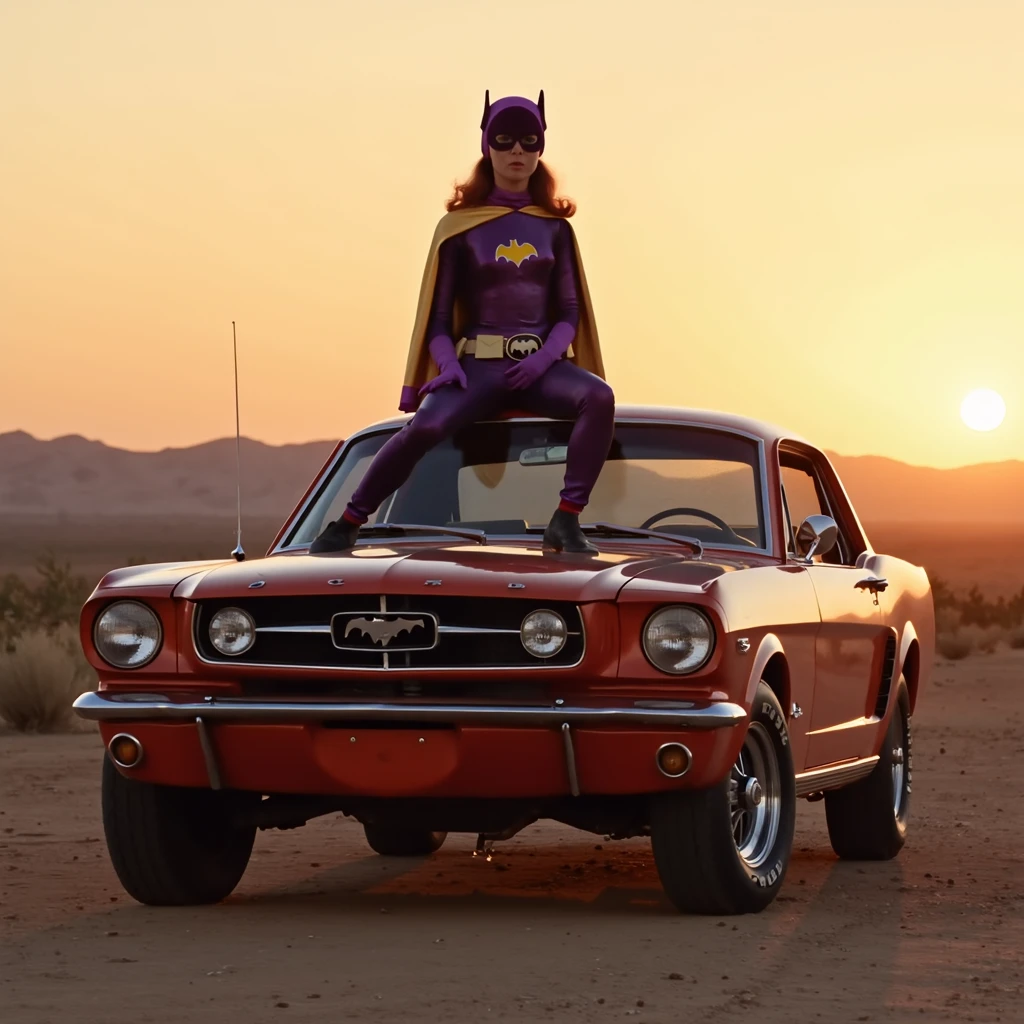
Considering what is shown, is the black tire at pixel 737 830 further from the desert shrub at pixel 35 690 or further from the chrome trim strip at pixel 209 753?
the desert shrub at pixel 35 690

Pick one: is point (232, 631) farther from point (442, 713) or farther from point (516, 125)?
point (516, 125)

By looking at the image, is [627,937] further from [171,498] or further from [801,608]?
[171,498]

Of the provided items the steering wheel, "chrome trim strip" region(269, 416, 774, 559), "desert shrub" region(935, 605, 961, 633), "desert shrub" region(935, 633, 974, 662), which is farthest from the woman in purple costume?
"desert shrub" region(935, 605, 961, 633)

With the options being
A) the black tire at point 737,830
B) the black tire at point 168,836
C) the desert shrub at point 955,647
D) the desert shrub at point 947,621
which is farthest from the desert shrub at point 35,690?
the desert shrub at point 947,621

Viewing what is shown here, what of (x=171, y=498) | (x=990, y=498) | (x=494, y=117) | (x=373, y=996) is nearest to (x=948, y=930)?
(x=373, y=996)

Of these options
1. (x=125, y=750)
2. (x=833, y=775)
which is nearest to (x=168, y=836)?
(x=125, y=750)

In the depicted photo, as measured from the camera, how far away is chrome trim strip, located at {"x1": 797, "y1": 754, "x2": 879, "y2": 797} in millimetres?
7734

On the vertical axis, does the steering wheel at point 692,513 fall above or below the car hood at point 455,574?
above

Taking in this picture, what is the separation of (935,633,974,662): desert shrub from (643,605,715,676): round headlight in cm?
2506

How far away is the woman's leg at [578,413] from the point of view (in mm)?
7363

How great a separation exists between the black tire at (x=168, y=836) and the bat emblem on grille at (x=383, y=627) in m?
1.00

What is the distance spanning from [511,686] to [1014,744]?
10.6m

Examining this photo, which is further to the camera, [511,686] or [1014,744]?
[1014,744]

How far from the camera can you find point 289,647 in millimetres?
6719
